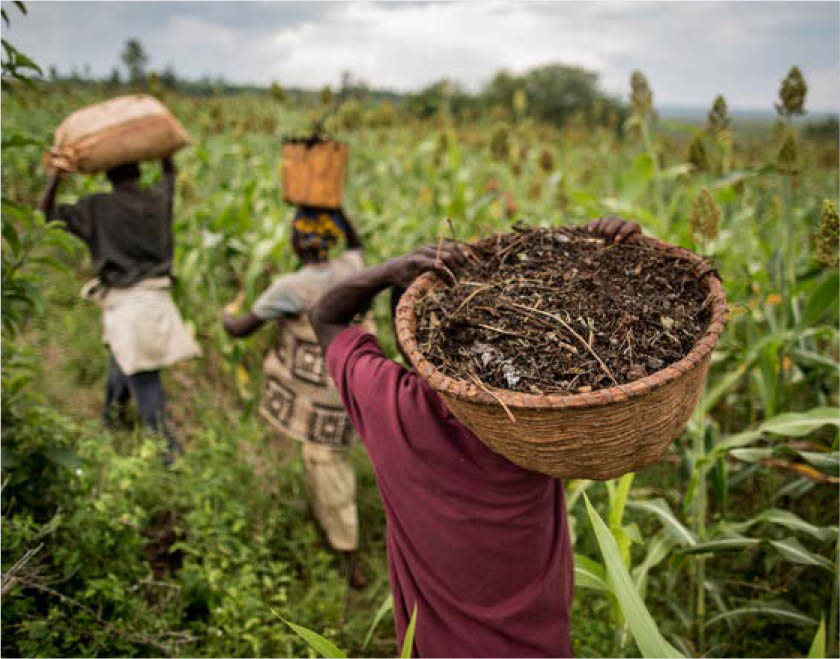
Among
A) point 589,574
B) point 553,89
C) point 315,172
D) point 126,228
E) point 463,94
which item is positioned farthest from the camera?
point 553,89

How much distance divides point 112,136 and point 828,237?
2802 millimetres

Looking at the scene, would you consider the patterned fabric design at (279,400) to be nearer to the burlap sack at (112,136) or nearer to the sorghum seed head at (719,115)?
the burlap sack at (112,136)

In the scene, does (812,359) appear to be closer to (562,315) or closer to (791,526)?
(791,526)

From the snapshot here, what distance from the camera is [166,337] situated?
329 centimetres

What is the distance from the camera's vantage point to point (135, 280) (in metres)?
3.21

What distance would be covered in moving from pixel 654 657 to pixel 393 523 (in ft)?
2.06

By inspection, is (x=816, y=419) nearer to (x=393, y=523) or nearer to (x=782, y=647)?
(x=782, y=647)

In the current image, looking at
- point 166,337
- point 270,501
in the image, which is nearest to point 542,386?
point 270,501

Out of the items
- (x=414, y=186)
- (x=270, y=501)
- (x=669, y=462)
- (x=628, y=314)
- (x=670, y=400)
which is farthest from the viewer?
(x=414, y=186)

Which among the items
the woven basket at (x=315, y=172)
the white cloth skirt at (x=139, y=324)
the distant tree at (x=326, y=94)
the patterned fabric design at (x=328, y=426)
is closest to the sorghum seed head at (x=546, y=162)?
the distant tree at (x=326, y=94)

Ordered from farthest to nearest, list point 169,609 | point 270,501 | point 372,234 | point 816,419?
1. point 372,234
2. point 270,501
3. point 169,609
4. point 816,419

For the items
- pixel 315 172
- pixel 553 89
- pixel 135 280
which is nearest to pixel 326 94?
pixel 135 280

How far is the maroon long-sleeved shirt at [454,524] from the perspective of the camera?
1313mm

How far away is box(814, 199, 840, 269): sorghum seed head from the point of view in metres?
1.65
